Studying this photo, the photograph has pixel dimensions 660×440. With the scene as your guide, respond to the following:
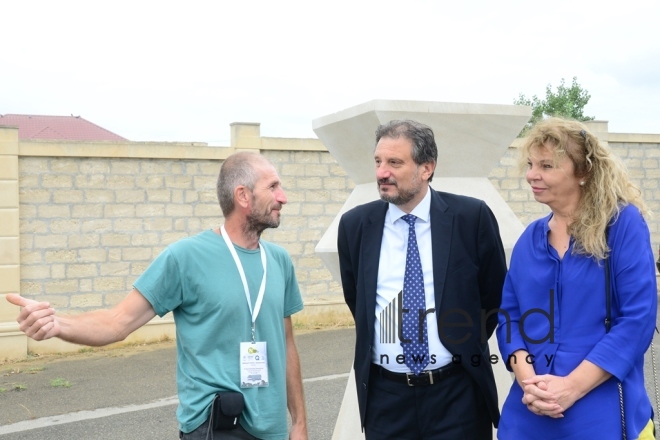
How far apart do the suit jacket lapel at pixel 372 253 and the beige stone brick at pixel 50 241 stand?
7.07 meters

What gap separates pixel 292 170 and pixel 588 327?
824 cm

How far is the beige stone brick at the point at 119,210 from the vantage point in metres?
9.71

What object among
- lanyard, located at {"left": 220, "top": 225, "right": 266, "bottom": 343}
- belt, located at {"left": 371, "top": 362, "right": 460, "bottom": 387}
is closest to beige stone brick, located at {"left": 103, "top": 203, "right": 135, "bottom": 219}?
lanyard, located at {"left": 220, "top": 225, "right": 266, "bottom": 343}

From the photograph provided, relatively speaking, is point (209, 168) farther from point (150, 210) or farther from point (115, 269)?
point (115, 269)

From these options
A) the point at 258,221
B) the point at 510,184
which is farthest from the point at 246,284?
the point at 510,184

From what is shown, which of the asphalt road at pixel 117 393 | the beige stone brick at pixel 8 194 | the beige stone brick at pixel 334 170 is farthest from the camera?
the beige stone brick at pixel 334 170

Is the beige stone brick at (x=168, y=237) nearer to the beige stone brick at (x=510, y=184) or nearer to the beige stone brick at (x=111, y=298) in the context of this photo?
the beige stone brick at (x=111, y=298)

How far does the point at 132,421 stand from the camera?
20.7ft

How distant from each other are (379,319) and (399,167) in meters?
0.63

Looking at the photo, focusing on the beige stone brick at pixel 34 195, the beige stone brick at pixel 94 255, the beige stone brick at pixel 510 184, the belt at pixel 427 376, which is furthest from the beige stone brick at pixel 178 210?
the belt at pixel 427 376

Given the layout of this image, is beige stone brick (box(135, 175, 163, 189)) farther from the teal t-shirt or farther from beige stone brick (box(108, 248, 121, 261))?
the teal t-shirt

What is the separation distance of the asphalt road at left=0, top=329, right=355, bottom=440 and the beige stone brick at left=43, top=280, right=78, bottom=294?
84 centimetres

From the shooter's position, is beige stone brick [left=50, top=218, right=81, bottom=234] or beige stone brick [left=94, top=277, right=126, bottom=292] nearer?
beige stone brick [left=50, top=218, right=81, bottom=234]

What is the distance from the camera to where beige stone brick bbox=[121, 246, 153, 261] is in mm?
9805
